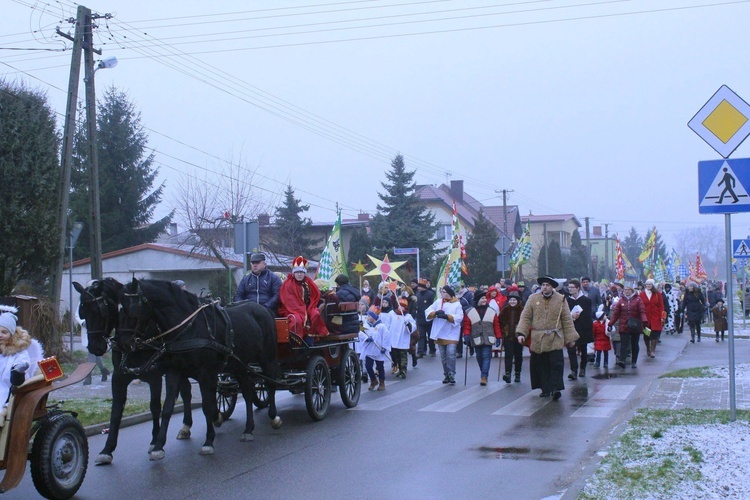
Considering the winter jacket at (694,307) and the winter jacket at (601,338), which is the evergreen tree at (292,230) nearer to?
the winter jacket at (694,307)

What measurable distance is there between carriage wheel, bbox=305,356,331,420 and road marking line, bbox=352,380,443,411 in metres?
1.12

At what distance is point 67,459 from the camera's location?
7039 millimetres

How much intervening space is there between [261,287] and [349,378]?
7.28 ft

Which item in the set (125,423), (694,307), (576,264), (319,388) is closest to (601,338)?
(694,307)

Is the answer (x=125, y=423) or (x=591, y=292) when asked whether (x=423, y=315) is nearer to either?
(x=591, y=292)

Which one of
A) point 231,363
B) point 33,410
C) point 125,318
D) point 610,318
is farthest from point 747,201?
point 610,318

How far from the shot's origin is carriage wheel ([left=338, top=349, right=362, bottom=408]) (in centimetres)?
1214

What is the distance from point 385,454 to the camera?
892 centimetres

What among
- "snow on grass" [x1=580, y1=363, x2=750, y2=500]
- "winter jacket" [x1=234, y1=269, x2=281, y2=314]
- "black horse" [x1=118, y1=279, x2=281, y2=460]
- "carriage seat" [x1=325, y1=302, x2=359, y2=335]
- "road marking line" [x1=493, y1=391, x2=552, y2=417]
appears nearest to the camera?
"snow on grass" [x1=580, y1=363, x2=750, y2=500]

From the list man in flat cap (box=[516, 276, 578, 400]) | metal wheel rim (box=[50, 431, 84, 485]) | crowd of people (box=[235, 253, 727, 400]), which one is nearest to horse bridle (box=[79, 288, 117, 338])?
metal wheel rim (box=[50, 431, 84, 485])

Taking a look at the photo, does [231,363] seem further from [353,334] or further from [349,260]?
[349,260]

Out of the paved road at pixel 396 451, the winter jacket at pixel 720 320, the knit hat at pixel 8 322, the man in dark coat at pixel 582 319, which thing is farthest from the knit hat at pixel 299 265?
the winter jacket at pixel 720 320

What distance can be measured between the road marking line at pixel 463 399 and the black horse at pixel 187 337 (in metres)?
3.41

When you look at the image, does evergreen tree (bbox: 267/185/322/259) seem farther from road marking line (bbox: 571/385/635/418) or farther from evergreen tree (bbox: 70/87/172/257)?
road marking line (bbox: 571/385/635/418)
